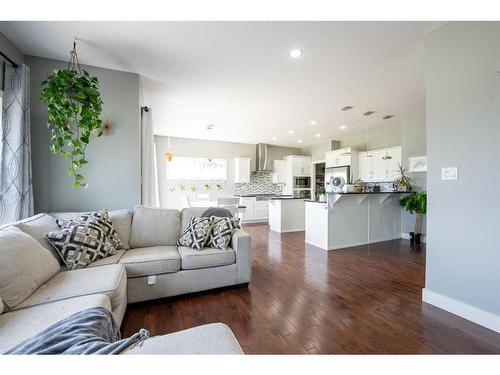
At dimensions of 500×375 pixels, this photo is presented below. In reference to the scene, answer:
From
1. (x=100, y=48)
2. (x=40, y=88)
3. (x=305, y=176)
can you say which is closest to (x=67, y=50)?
(x=100, y=48)

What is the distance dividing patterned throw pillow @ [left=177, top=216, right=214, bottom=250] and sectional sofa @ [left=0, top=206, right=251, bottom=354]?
8 centimetres

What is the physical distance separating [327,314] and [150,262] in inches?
65.1

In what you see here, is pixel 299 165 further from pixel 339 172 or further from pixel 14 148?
pixel 14 148

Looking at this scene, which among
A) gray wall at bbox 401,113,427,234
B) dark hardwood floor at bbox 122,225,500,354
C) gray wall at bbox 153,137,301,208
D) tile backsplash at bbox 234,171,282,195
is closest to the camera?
dark hardwood floor at bbox 122,225,500,354

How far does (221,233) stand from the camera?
2361 millimetres

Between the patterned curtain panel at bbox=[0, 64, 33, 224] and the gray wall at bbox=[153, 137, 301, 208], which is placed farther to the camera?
the gray wall at bbox=[153, 137, 301, 208]

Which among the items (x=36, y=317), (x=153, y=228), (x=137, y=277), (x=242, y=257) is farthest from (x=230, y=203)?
(x=36, y=317)

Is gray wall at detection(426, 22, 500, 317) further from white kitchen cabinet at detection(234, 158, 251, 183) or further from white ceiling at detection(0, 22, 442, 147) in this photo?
white kitchen cabinet at detection(234, 158, 251, 183)

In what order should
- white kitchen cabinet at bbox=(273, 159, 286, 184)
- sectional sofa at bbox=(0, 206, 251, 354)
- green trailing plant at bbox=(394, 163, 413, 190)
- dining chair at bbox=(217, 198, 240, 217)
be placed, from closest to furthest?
sectional sofa at bbox=(0, 206, 251, 354) → green trailing plant at bbox=(394, 163, 413, 190) → dining chair at bbox=(217, 198, 240, 217) → white kitchen cabinet at bbox=(273, 159, 286, 184)

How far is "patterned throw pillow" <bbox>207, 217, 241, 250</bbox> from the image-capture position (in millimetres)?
2316

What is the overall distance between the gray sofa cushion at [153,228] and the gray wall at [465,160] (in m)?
2.68

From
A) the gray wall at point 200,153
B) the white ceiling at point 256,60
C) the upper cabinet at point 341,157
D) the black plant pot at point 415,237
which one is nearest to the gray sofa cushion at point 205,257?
the white ceiling at point 256,60

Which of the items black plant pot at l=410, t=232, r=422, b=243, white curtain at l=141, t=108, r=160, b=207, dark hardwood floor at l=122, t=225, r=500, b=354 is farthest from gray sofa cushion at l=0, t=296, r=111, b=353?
black plant pot at l=410, t=232, r=422, b=243
